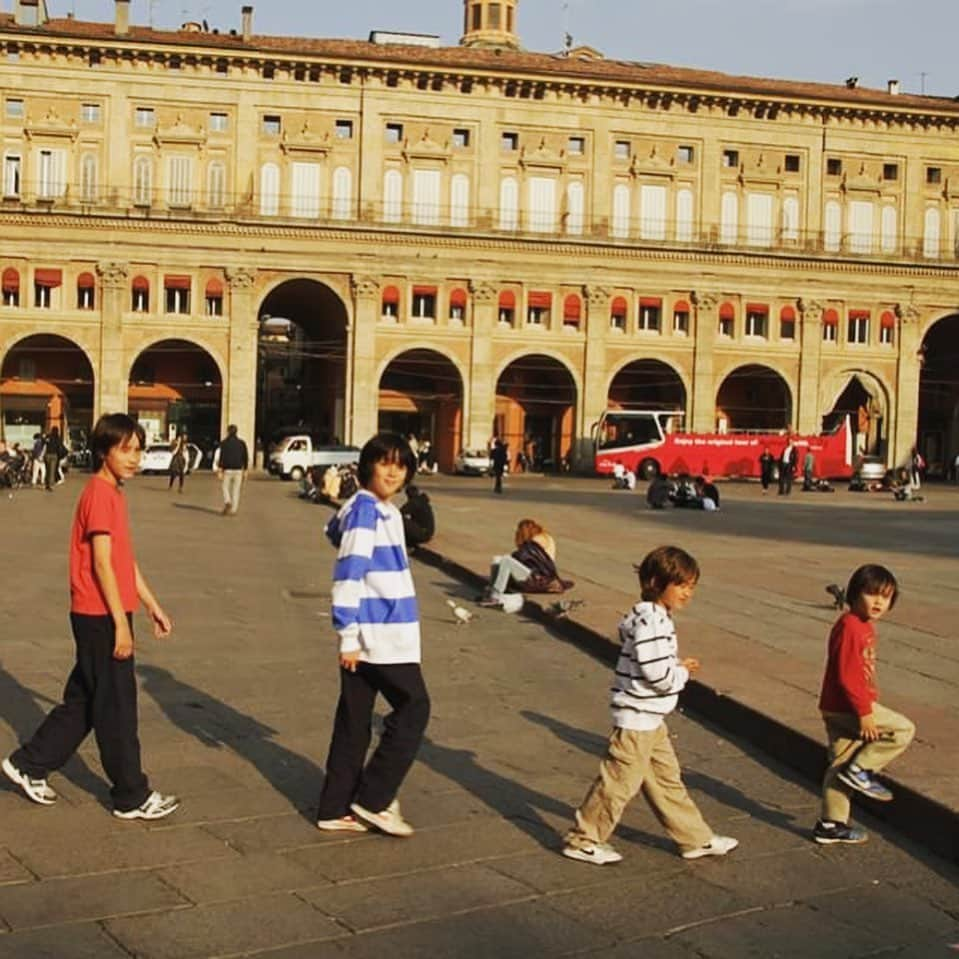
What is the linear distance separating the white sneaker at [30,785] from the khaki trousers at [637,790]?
94.6 inches

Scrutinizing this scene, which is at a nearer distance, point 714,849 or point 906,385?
point 714,849

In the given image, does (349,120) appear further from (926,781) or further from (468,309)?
(926,781)

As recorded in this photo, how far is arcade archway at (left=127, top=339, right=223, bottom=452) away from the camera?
197ft

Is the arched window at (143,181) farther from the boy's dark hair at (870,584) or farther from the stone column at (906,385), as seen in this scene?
the boy's dark hair at (870,584)

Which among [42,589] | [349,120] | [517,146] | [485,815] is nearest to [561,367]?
[517,146]

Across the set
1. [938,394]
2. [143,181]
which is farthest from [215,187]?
[938,394]


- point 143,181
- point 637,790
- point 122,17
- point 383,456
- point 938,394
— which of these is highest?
point 122,17

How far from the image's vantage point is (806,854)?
6.38 m

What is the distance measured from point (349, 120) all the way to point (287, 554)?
1594 inches

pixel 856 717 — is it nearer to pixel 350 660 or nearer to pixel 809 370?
pixel 350 660

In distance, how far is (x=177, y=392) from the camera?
6075 cm

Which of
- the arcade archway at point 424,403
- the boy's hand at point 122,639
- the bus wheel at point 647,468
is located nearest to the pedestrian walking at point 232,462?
the boy's hand at point 122,639

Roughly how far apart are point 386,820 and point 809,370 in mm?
58066

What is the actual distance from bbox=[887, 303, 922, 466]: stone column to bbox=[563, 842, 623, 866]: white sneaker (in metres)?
58.9
